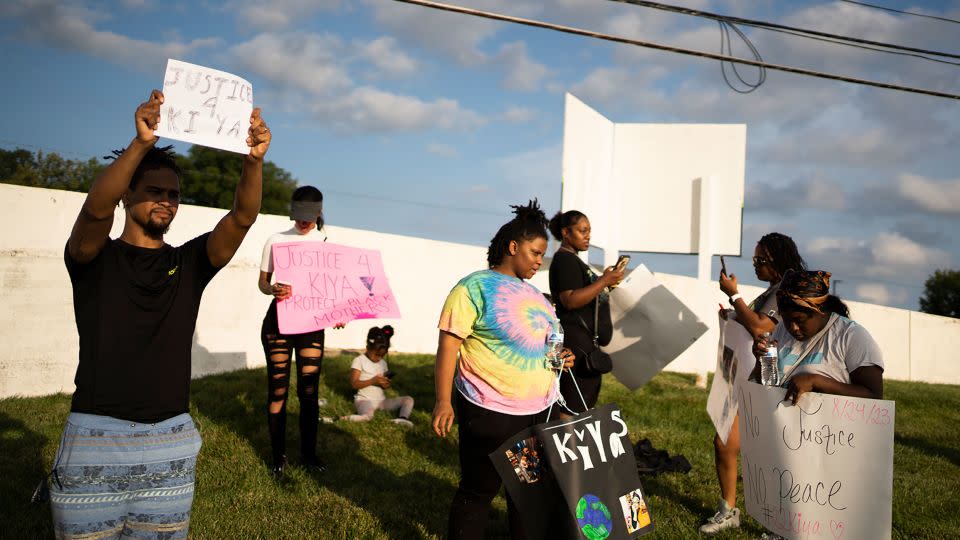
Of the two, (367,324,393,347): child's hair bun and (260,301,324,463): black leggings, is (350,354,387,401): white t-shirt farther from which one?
(260,301,324,463): black leggings

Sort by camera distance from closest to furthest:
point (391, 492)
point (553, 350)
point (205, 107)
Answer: point (205, 107), point (553, 350), point (391, 492)

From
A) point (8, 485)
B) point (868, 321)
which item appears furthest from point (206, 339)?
point (868, 321)

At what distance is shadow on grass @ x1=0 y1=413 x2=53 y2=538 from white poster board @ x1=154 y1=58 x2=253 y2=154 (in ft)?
10.4

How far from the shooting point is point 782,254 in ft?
15.0

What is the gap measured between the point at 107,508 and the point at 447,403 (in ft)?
5.45

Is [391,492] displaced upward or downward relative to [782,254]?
downward

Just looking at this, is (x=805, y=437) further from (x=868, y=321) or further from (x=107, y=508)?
(x=868, y=321)

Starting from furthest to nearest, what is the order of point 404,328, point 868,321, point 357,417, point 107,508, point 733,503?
point 868,321, point 404,328, point 357,417, point 733,503, point 107,508

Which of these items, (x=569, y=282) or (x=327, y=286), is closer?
(x=569, y=282)

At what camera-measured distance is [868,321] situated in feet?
77.0

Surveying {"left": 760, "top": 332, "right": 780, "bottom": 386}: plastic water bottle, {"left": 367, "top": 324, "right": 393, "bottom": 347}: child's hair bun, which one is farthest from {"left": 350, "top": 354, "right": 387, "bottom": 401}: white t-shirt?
{"left": 760, "top": 332, "right": 780, "bottom": 386}: plastic water bottle

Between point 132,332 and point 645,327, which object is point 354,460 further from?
point 132,332

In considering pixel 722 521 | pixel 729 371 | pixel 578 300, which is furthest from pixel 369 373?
pixel 729 371

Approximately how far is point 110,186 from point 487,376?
2.03m
